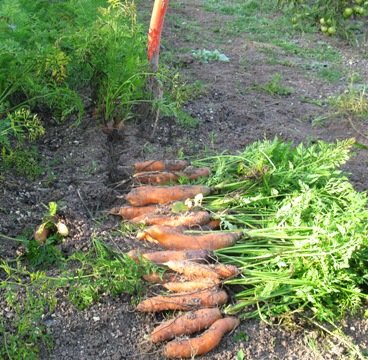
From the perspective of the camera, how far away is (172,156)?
395 centimetres

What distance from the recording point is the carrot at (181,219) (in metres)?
3.16

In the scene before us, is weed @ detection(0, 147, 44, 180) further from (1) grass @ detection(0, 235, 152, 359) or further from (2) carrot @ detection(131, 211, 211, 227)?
(2) carrot @ detection(131, 211, 211, 227)

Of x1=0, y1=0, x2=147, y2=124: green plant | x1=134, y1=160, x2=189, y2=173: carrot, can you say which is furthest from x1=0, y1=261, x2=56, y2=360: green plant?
x1=0, y1=0, x2=147, y2=124: green plant

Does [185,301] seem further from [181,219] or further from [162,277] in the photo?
[181,219]

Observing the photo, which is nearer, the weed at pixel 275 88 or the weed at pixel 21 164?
the weed at pixel 21 164

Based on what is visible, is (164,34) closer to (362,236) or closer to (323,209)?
(323,209)

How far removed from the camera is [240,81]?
5.48 m

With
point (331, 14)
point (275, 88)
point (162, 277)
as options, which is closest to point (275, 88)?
point (275, 88)

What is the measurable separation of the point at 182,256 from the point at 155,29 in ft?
5.72

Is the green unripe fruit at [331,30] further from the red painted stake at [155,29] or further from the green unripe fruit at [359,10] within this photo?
the red painted stake at [155,29]

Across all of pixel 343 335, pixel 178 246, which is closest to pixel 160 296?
pixel 178 246

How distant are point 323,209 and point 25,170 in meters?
1.64

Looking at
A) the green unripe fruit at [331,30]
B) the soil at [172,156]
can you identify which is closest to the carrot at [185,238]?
the soil at [172,156]

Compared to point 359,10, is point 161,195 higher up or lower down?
lower down
